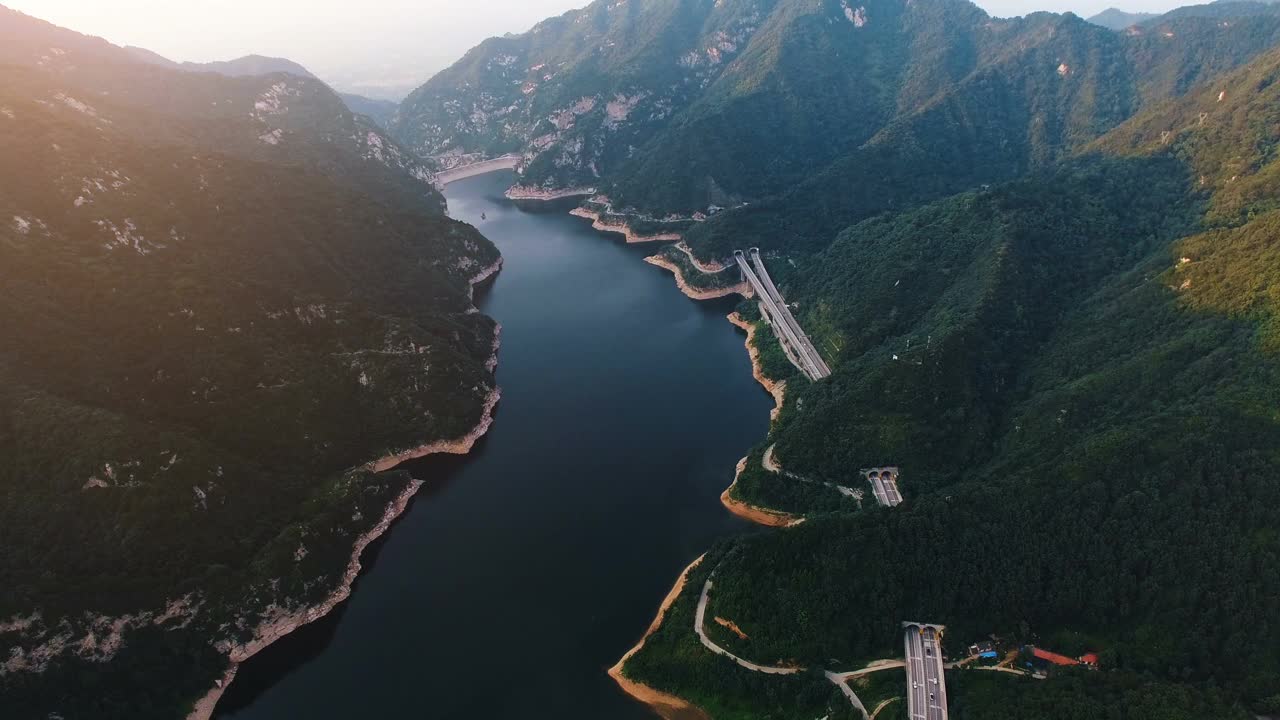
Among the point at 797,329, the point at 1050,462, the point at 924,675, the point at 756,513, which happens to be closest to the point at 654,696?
the point at 924,675

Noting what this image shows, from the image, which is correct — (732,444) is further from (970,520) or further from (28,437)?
(28,437)

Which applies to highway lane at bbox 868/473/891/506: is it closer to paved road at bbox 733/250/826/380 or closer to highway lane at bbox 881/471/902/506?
highway lane at bbox 881/471/902/506

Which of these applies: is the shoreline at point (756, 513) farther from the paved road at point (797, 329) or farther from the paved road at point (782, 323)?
the paved road at point (782, 323)

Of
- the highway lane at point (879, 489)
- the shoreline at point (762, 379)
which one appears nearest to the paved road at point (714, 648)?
the highway lane at point (879, 489)

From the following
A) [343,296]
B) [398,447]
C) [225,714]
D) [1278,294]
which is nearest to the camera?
[225,714]

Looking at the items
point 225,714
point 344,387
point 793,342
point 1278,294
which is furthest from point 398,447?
point 1278,294

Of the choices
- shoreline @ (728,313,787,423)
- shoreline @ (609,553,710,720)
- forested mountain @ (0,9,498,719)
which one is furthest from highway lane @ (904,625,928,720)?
forested mountain @ (0,9,498,719)

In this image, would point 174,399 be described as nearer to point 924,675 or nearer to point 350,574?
point 350,574
